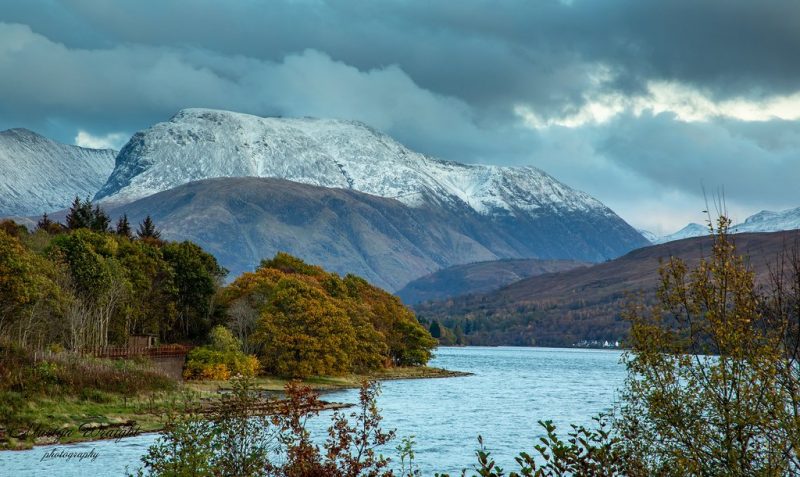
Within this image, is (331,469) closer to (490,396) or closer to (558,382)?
(490,396)

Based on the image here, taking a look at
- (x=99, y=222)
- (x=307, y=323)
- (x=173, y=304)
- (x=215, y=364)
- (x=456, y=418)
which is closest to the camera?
(x=456, y=418)

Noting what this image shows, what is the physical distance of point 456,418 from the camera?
95.8 metres

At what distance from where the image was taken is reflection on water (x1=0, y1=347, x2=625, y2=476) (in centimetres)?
5431

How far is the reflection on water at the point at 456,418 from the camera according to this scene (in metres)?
54.3

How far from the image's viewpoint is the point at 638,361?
2405 centimetres

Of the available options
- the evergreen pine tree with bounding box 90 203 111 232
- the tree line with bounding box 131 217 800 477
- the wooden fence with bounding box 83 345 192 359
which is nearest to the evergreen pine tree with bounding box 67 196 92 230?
the evergreen pine tree with bounding box 90 203 111 232

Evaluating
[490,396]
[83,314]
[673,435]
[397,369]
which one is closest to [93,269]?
[83,314]

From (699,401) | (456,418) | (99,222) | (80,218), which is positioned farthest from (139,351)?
(699,401)

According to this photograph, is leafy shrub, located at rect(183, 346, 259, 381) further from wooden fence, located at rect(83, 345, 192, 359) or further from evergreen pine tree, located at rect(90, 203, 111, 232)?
evergreen pine tree, located at rect(90, 203, 111, 232)

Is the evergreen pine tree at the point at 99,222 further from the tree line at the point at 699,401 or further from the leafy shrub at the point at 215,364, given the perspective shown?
the tree line at the point at 699,401

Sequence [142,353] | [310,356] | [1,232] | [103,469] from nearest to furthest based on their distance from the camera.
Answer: [103,469] → [1,232] → [142,353] → [310,356]

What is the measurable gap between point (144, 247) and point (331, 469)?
386 feet

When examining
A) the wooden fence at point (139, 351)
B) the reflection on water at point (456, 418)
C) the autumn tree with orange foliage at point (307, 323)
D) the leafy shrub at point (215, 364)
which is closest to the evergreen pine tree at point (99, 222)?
the autumn tree with orange foliage at point (307, 323)

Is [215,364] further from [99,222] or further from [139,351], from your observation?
[99,222]
